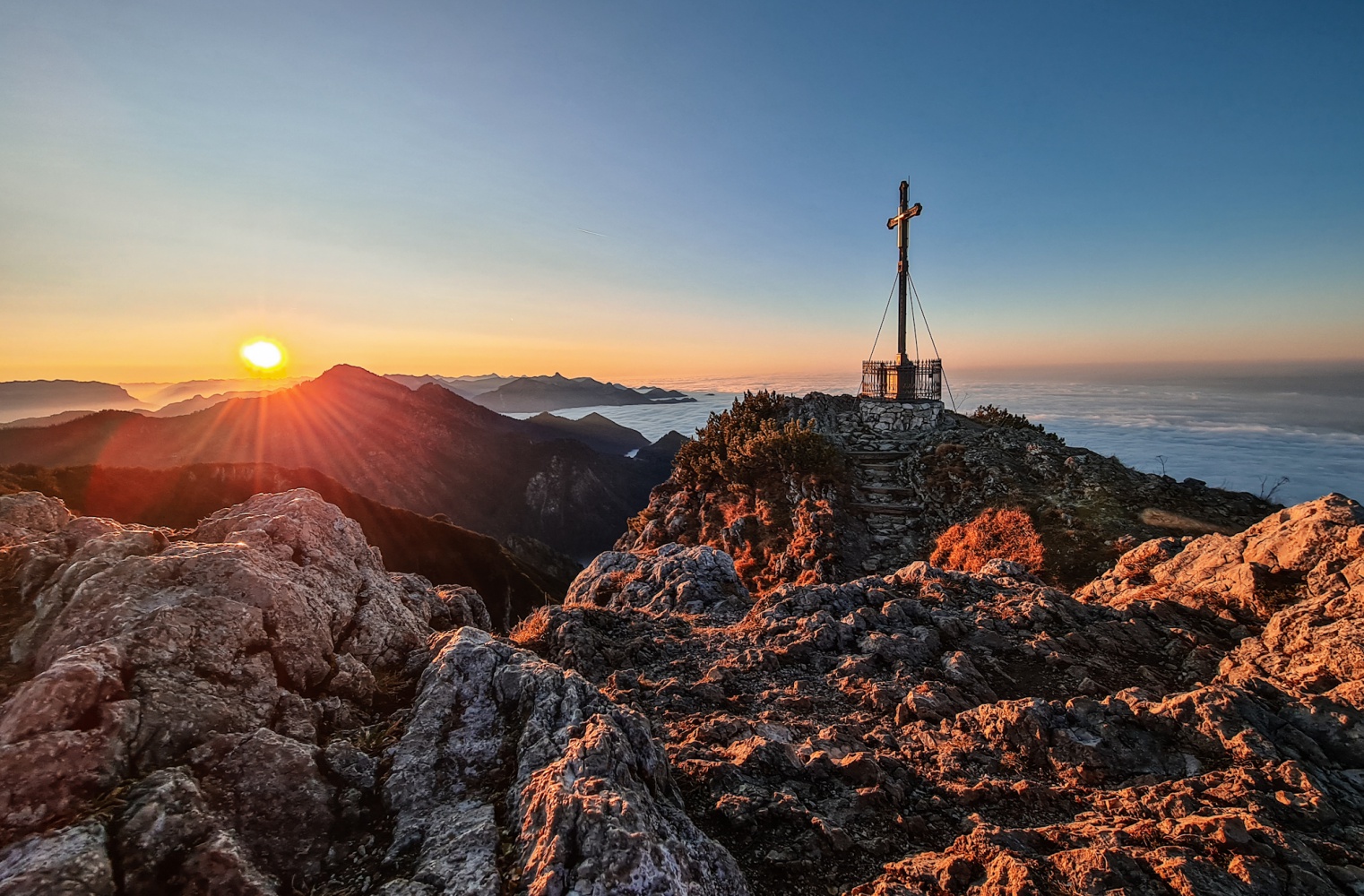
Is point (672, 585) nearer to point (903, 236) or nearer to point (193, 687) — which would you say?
point (193, 687)

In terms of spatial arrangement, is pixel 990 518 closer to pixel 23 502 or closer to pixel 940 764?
pixel 940 764

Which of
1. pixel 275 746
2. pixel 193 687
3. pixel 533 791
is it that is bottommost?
pixel 533 791

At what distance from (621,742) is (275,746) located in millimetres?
3371

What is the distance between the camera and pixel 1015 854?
5.16 meters

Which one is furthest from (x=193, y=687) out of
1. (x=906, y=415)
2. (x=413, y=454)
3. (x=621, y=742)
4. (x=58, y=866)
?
(x=413, y=454)

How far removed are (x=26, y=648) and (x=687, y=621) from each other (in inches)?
418

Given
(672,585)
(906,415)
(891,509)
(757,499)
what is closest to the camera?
(672,585)

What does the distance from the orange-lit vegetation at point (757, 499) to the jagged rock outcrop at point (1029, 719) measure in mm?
8041

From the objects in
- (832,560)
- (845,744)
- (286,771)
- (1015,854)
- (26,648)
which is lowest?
(832,560)

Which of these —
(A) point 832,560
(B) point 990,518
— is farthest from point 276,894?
(B) point 990,518

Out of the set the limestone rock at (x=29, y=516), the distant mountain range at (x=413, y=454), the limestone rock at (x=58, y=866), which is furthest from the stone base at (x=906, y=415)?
the distant mountain range at (x=413, y=454)

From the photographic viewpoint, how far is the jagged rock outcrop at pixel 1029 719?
5270 millimetres

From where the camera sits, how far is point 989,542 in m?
19.7

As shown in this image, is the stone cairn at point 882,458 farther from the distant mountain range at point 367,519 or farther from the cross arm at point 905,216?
the distant mountain range at point 367,519
